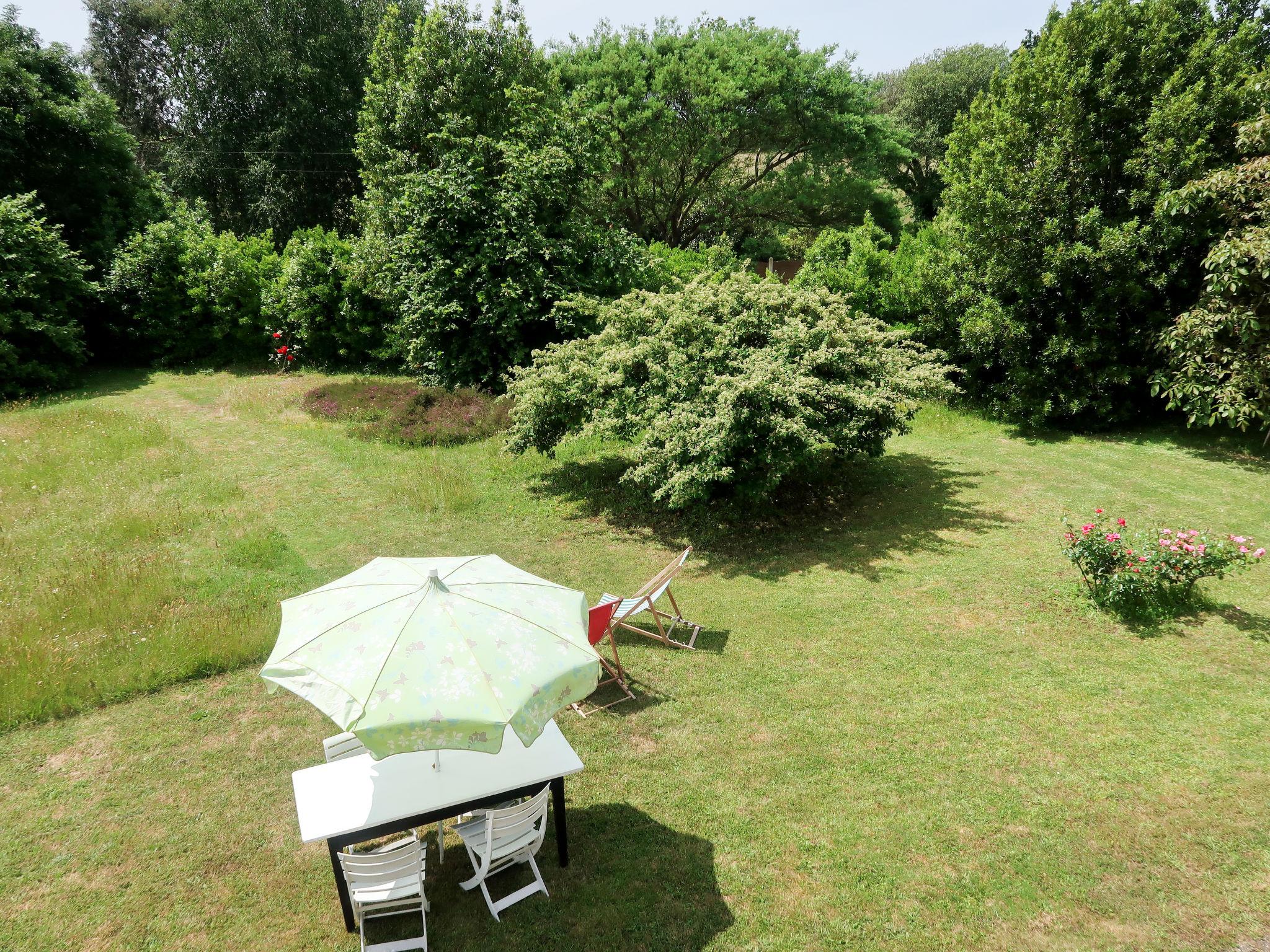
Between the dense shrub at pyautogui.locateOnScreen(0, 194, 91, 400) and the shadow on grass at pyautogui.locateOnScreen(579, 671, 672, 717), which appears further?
the dense shrub at pyautogui.locateOnScreen(0, 194, 91, 400)

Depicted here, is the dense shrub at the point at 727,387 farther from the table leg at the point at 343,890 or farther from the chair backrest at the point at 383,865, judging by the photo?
the table leg at the point at 343,890

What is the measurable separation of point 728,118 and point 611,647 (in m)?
27.5

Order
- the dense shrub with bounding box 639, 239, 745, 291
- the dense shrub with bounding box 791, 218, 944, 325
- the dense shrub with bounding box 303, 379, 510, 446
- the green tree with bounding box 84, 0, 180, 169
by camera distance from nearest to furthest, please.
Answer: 1. the dense shrub with bounding box 303, 379, 510, 446
2. the dense shrub with bounding box 791, 218, 944, 325
3. the dense shrub with bounding box 639, 239, 745, 291
4. the green tree with bounding box 84, 0, 180, 169

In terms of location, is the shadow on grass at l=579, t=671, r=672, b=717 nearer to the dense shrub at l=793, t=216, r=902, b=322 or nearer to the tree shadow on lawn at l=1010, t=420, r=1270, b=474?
the tree shadow on lawn at l=1010, t=420, r=1270, b=474

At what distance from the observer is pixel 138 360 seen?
84.4ft

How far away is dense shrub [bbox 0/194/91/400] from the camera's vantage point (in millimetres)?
20141

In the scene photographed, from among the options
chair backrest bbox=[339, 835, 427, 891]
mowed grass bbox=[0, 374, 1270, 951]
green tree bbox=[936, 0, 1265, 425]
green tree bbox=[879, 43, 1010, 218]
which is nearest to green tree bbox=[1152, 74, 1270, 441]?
green tree bbox=[936, 0, 1265, 425]

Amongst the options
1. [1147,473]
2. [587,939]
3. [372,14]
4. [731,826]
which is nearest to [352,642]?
[587,939]

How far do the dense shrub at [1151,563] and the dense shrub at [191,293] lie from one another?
24985 millimetres

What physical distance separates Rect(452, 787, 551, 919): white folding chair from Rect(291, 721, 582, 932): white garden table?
0.35 feet

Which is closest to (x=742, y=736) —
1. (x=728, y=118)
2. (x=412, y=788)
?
(x=412, y=788)

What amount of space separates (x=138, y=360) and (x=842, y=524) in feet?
86.0

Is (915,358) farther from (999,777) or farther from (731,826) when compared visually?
(731,826)

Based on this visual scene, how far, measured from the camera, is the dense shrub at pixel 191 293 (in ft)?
79.6
